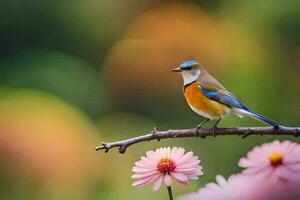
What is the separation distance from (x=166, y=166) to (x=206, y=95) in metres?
0.30

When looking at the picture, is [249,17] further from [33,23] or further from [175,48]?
[33,23]

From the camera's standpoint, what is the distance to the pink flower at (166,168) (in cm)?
26

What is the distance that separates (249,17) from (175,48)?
0.23 m

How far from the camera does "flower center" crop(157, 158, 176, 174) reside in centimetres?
26

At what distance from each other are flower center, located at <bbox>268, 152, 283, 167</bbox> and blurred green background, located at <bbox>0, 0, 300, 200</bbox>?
0.95 m

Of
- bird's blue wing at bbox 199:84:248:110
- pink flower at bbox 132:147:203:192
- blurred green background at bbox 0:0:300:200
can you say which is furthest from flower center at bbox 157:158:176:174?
blurred green background at bbox 0:0:300:200

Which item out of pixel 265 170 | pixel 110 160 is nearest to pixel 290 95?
pixel 110 160

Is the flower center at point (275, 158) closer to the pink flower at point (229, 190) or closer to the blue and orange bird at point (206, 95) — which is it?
the pink flower at point (229, 190)

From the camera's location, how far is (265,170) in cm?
23

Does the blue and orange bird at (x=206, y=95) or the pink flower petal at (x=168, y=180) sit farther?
the blue and orange bird at (x=206, y=95)

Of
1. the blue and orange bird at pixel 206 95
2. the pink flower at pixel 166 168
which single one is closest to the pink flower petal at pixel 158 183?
the pink flower at pixel 166 168

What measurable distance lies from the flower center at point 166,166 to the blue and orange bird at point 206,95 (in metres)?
0.24

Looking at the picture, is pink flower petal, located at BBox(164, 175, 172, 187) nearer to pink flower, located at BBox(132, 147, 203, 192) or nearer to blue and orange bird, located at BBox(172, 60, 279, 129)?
pink flower, located at BBox(132, 147, 203, 192)

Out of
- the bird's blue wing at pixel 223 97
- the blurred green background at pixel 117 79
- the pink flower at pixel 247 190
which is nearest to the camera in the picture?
the pink flower at pixel 247 190
